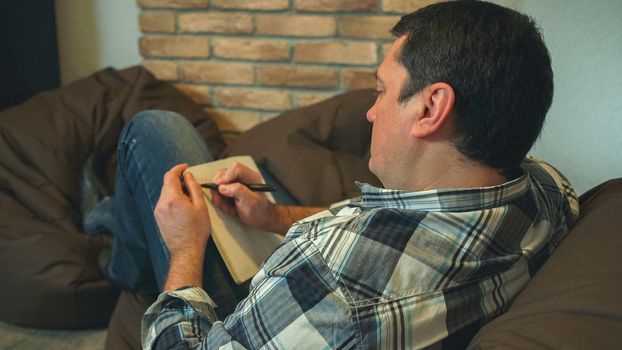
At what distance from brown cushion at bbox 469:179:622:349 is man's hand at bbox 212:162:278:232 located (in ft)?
1.88

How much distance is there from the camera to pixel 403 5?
6.55 feet

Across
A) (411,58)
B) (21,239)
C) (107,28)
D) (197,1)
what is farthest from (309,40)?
(411,58)

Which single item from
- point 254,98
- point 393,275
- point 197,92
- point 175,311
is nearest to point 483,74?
point 393,275

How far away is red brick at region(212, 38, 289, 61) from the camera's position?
2143 mm

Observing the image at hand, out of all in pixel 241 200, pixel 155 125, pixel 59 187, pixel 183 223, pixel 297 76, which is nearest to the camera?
pixel 183 223

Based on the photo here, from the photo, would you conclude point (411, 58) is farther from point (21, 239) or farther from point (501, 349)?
point (21, 239)

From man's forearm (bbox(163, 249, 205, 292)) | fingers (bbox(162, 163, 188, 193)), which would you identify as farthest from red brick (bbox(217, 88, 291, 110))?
man's forearm (bbox(163, 249, 205, 292))

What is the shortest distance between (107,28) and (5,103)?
451 mm

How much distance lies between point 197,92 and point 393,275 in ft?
5.44

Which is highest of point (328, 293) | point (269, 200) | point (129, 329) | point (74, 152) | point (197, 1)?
point (197, 1)

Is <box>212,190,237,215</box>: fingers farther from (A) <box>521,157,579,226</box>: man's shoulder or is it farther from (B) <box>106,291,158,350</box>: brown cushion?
(A) <box>521,157,579,226</box>: man's shoulder

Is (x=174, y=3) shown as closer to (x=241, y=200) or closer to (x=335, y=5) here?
(x=335, y=5)

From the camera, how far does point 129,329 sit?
1433 mm

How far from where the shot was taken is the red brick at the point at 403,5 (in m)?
1.99
